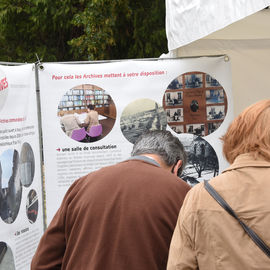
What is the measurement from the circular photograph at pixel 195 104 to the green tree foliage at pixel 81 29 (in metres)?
5.03

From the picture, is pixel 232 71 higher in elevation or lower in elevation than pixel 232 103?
higher

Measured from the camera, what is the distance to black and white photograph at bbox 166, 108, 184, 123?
3.52 m

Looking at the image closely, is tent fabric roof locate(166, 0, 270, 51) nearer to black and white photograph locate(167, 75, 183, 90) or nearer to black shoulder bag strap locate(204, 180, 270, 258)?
black and white photograph locate(167, 75, 183, 90)

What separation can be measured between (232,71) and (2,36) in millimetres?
7782

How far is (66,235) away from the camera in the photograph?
201cm

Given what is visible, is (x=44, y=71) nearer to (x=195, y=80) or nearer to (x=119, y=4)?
(x=195, y=80)

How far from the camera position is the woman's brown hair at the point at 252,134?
5.13 feet

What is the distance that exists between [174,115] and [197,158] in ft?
1.19

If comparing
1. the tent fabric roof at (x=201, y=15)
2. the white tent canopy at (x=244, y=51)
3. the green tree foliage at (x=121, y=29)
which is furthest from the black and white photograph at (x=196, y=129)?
the green tree foliage at (x=121, y=29)

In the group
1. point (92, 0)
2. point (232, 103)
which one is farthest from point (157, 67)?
point (92, 0)

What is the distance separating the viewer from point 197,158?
352 centimetres

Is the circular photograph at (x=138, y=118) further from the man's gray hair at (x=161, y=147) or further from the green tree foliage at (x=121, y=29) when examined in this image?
the green tree foliage at (x=121, y=29)

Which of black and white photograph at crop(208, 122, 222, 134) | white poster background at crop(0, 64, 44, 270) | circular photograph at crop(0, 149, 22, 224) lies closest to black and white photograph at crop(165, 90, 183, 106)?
black and white photograph at crop(208, 122, 222, 134)

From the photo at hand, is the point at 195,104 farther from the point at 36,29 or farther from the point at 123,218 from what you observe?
the point at 36,29
